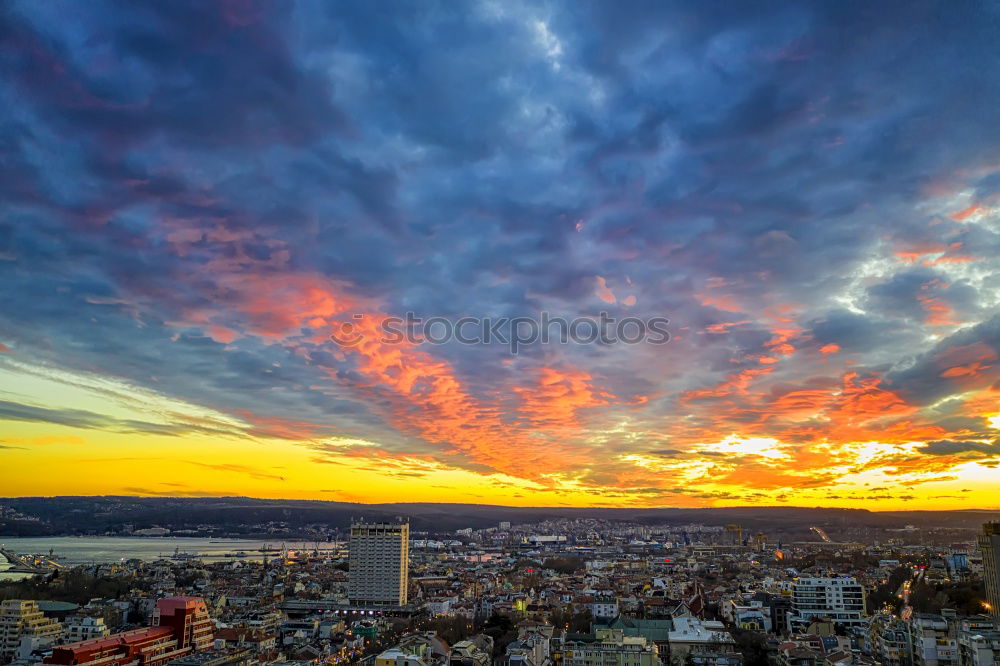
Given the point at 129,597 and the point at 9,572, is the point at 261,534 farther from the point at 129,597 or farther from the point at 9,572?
the point at 129,597

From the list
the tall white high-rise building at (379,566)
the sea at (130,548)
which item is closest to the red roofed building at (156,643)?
the tall white high-rise building at (379,566)

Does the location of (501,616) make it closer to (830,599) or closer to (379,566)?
(830,599)

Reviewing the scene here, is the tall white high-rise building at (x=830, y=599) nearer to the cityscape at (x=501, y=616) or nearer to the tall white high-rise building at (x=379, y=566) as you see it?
the cityscape at (x=501, y=616)

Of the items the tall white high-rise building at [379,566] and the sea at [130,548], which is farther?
the sea at [130,548]

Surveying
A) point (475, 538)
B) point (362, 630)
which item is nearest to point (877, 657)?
point (362, 630)

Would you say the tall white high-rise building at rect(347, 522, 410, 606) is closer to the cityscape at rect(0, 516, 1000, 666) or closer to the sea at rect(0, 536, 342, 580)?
the cityscape at rect(0, 516, 1000, 666)

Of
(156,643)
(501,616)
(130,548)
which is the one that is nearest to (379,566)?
(501,616)
